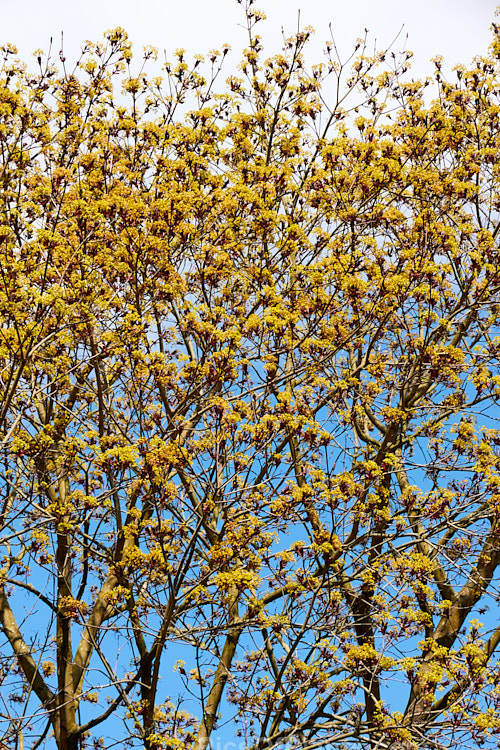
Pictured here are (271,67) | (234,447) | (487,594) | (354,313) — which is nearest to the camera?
(234,447)

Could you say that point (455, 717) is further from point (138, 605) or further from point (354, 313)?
point (354, 313)

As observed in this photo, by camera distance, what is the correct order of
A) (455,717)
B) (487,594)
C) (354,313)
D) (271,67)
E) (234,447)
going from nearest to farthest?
(455,717)
(234,447)
(354,313)
(487,594)
(271,67)

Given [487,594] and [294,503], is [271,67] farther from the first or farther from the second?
[487,594]

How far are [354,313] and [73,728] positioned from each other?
6204mm

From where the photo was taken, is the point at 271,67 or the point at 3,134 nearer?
the point at 3,134

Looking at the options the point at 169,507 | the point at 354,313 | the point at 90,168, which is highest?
the point at 90,168

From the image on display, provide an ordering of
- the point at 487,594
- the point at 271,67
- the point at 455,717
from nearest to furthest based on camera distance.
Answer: the point at 455,717 < the point at 487,594 < the point at 271,67

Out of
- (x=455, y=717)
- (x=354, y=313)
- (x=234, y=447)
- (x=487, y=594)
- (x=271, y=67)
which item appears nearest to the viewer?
(x=455, y=717)

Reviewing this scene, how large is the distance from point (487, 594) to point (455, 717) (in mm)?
2193

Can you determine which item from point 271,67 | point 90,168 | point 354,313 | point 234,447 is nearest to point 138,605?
point 234,447

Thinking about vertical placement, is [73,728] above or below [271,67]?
below

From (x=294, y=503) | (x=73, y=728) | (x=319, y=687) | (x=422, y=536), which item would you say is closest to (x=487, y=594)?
(x=422, y=536)

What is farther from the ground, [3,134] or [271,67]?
[271,67]

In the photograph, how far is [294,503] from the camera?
26.5ft
